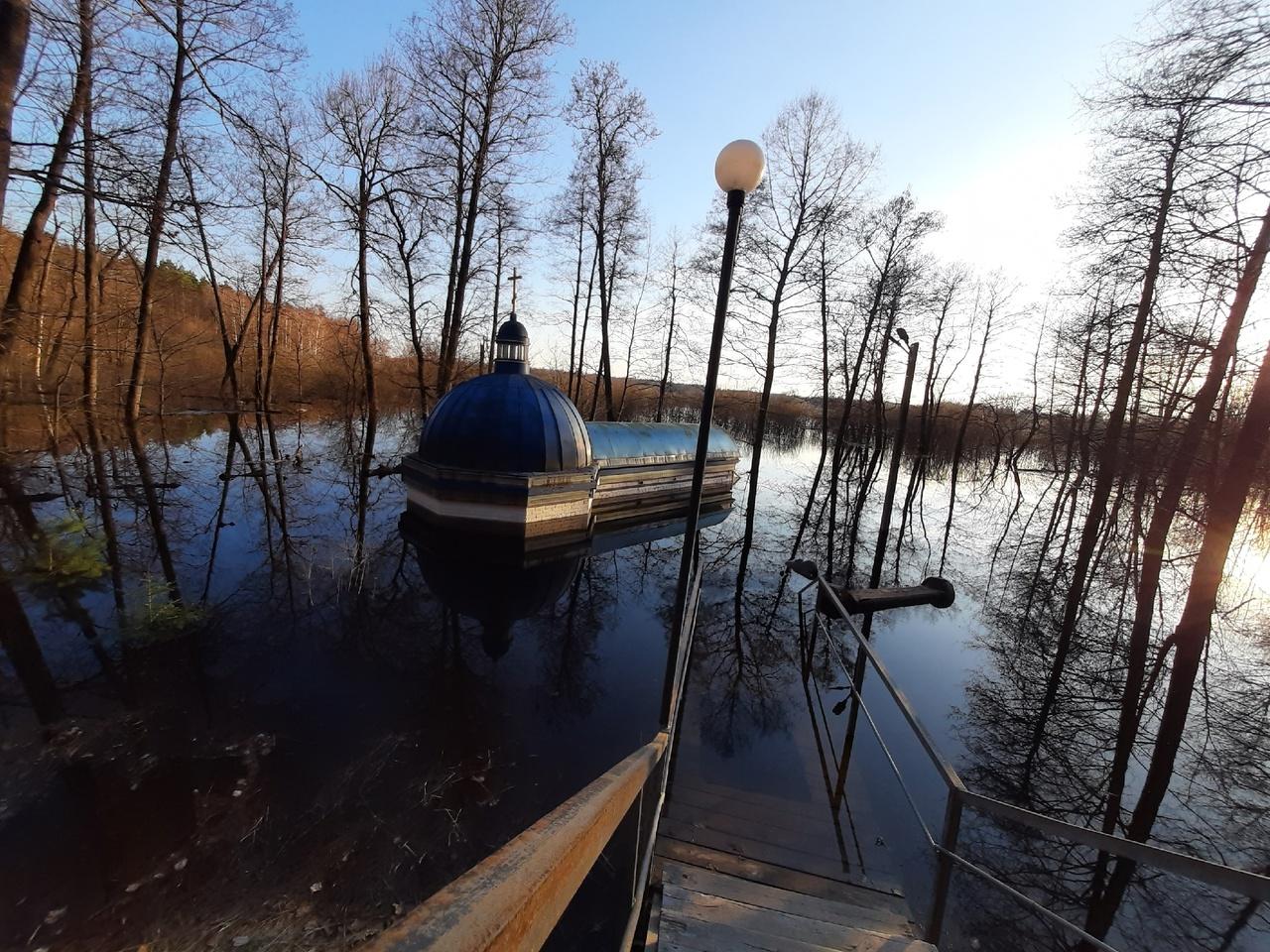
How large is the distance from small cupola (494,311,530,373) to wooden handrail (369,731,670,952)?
11882 mm

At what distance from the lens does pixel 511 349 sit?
41.1ft

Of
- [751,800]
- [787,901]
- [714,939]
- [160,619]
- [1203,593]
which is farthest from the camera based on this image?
[1203,593]

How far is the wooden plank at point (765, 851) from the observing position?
12.8 feet

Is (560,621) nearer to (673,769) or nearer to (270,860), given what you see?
(673,769)

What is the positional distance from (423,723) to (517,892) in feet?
15.8

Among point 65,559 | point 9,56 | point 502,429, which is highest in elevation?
point 9,56

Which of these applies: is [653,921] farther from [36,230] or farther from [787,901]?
[36,230]

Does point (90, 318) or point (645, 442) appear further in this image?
point (645, 442)

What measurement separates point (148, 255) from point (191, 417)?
38.0 ft

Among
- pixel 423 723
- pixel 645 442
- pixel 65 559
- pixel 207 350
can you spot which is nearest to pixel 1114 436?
pixel 645 442

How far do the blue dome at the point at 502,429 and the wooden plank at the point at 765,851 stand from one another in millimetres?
8149

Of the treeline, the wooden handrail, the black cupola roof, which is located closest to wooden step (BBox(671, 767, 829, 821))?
the wooden handrail

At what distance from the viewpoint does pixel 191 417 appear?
75.4ft

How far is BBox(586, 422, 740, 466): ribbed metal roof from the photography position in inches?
559
